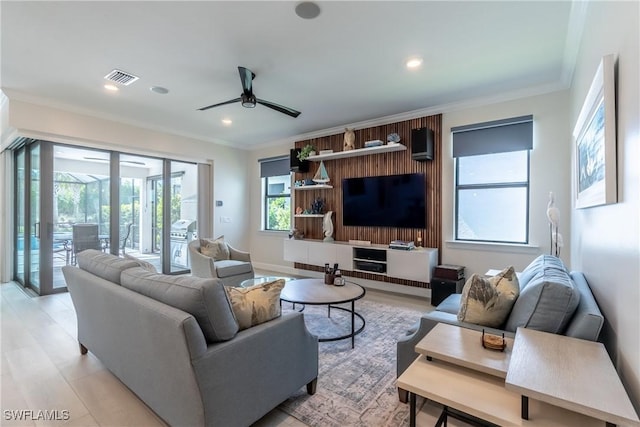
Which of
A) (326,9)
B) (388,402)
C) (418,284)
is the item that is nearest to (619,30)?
(326,9)

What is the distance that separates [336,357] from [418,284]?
2241 millimetres

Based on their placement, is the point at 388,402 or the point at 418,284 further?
the point at 418,284

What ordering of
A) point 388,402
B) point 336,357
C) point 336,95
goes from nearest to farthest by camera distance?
point 388,402 → point 336,357 → point 336,95

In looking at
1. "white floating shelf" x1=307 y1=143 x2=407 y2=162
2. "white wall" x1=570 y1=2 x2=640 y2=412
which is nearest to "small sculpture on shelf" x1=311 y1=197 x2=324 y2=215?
"white floating shelf" x1=307 y1=143 x2=407 y2=162

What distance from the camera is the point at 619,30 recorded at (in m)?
1.37

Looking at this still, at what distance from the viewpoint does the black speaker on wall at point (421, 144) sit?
→ 4.06 meters

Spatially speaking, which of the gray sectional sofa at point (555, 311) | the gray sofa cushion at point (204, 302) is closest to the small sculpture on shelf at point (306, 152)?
the gray sofa cushion at point (204, 302)

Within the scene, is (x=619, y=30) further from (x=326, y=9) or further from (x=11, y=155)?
(x=11, y=155)

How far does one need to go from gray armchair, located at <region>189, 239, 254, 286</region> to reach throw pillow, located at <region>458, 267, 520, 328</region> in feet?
10.6

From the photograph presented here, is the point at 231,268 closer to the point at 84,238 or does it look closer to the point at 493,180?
the point at 84,238

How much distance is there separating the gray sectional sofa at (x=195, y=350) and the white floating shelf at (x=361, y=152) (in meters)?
3.19

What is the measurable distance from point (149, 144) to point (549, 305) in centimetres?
564

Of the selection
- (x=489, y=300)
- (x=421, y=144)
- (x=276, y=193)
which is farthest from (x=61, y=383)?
(x=276, y=193)

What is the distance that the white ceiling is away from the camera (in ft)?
7.34
